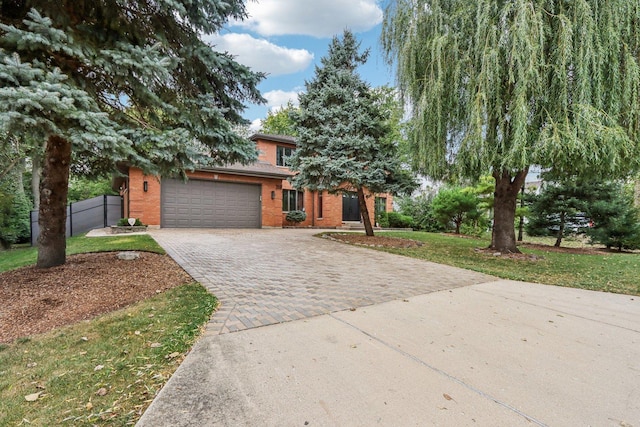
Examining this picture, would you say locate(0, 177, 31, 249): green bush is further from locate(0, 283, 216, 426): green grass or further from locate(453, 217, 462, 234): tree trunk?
locate(453, 217, 462, 234): tree trunk

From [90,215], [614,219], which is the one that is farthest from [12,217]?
[614,219]

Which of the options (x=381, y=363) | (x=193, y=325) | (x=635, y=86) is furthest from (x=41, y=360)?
(x=635, y=86)

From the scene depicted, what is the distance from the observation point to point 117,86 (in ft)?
15.6

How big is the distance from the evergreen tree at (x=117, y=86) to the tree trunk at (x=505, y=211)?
6.98 meters

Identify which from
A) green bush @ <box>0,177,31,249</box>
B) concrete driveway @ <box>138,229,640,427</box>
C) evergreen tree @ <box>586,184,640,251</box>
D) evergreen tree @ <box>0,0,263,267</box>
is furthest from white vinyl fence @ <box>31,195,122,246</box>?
evergreen tree @ <box>586,184,640,251</box>

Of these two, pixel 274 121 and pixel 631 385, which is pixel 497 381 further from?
pixel 274 121

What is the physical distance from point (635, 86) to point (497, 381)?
7.34 meters

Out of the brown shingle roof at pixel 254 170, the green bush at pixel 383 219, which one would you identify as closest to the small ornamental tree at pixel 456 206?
the green bush at pixel 383 219

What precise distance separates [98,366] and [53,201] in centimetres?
393

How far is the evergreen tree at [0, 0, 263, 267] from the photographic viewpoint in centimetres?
315

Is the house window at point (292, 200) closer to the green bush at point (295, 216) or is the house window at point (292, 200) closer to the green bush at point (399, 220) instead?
the green bush at point (295, 216)

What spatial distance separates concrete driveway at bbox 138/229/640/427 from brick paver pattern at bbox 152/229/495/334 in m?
0.04

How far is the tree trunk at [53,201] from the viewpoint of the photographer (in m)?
4.98

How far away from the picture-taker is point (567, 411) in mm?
1906
